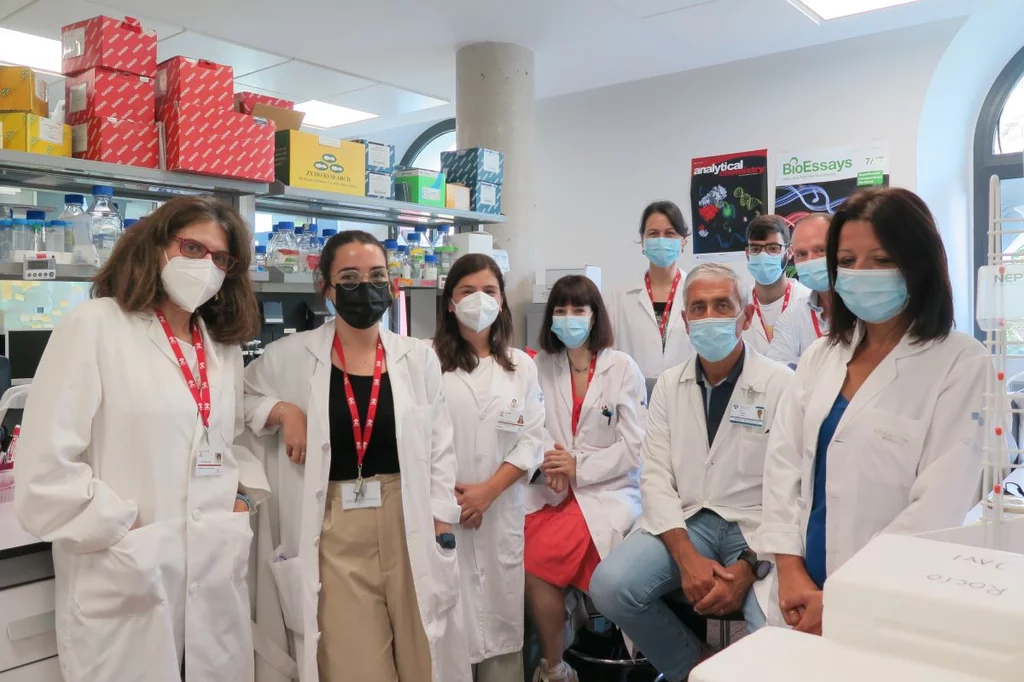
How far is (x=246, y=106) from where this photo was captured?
105 inches

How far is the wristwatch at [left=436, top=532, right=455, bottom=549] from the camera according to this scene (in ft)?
7.35

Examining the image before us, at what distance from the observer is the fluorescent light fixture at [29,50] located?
4.48 m

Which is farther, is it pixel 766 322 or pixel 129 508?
pixel 766 322

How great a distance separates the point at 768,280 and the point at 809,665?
2660 millimetres

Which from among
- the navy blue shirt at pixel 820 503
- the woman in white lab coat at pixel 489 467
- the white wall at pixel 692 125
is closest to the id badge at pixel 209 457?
the woman in white lab coat at pixel 489 467

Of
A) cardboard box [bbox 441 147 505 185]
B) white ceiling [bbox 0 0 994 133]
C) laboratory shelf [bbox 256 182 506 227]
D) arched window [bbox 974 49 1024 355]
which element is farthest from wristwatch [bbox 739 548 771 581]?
arched window [bbox 974 49 1024 355]

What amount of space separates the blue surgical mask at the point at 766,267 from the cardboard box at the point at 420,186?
136 centimetres

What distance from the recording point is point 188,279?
6.08 ft

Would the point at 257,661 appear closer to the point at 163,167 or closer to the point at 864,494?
the point at 163,167

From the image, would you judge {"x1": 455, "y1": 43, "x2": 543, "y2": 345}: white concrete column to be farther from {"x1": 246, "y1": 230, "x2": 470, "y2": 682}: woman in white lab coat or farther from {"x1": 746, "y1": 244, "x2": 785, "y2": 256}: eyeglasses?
{"x1": 246, "y1": 230, "x2": 470, "y2": 682}: woman in white lab coat

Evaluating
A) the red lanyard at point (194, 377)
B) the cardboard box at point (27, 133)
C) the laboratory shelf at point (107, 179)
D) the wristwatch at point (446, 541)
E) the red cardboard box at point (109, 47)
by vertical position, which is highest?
the red cardboard box at point (109, 47)

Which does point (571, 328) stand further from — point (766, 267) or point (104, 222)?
point (104, 222)

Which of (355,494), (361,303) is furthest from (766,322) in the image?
(355,494)

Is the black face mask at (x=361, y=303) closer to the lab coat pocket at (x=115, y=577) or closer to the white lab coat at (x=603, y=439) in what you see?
the lab coat pocket at (x=115, y=577)
